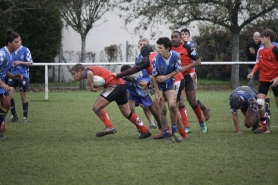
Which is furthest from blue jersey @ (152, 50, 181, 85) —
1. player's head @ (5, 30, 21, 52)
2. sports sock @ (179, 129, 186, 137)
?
player's head @ (5, 30, 21, 52)

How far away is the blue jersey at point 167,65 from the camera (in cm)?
970

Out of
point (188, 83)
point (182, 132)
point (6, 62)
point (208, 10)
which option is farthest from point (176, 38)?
point (208, 10)

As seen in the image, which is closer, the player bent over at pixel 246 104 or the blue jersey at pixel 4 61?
the blue jersey at pixel 4 61

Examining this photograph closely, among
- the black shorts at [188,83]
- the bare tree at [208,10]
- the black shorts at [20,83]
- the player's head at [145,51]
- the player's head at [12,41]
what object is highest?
the bare tree at [208,10]

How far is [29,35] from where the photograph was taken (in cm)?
2842

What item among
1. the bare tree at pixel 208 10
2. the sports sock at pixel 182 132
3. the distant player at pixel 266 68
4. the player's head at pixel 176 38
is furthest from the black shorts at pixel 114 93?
the bare tree at pixel 208 10

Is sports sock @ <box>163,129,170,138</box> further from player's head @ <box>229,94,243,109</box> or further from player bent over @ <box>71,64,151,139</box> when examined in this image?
player's head @ <box>229,94,243,109</box>

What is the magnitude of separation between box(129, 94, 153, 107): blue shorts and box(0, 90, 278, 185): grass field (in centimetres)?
61

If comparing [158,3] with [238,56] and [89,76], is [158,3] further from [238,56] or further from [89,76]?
[89,76]

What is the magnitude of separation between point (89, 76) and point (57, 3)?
17.9 metres

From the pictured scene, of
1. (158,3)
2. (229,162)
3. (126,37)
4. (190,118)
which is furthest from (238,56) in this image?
(229,162)

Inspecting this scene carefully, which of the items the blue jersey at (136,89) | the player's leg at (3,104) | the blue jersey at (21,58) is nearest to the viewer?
the player's leg at (3,104)

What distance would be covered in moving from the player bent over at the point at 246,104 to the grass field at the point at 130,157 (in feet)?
0.74

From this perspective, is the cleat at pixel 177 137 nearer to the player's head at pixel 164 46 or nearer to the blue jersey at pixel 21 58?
the player's head at pixel 164 46
